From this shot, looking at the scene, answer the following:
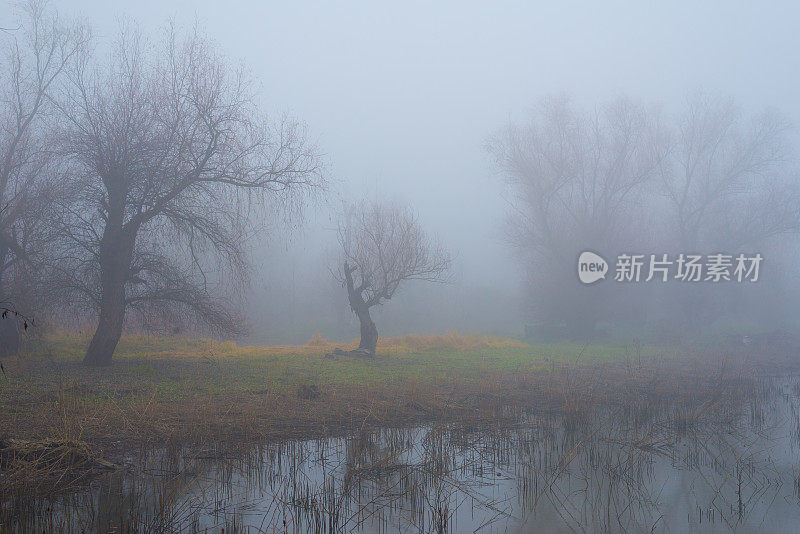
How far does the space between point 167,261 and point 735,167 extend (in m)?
31.0

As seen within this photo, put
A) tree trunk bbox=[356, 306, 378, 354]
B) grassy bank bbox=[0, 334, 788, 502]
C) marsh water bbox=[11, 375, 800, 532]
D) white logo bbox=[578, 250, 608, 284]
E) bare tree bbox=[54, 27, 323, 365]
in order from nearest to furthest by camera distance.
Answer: marsh water bbox=[11, 375, 800, 532] < grassy bank bbox=[0, 334, 788, 502] < bare tree bbox=[54, 27, 323, 365] < tree trunk bbox=[356, 306, 378, 354] < white logo bbox=[578, 250, 608, 284]

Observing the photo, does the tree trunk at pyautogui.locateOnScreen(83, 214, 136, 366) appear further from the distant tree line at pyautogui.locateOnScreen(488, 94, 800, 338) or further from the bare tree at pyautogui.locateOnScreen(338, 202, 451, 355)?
the distant tree line at pyautogui.locateOnScreen(488, 94, 800, 338)

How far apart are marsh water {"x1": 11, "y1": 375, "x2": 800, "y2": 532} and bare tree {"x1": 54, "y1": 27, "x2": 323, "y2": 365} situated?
7.57 meters

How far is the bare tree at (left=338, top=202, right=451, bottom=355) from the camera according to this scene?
66.1ft

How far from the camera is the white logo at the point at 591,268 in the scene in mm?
31156

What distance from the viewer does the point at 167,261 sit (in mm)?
14617

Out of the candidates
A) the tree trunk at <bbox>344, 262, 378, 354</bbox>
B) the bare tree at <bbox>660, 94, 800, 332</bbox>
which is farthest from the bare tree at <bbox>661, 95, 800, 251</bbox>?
the tree trunk at <bbox>344, 262, 378, 354</bbox>

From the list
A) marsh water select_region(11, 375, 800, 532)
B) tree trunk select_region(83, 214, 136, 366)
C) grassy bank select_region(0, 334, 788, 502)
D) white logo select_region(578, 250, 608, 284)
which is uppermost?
white logo select_region(578, 250, 608, 284)

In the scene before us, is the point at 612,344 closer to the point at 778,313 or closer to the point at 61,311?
the point at 778,313

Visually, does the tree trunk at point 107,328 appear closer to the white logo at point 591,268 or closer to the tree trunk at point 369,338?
the tree trunk at point 369,338

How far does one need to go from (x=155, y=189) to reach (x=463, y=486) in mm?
10431

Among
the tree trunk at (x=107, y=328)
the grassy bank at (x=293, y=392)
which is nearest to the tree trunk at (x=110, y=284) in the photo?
the tree trunk at (x=107, y=328)

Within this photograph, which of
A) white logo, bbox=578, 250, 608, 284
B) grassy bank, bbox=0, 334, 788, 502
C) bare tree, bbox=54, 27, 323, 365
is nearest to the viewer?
grassy bank, bbox=0, 334, 788, 502

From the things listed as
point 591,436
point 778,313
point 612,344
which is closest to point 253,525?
point 591,436
